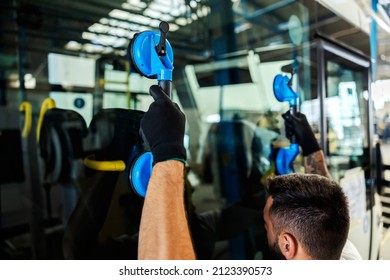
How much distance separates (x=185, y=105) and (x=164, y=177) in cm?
187

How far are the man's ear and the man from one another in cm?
26

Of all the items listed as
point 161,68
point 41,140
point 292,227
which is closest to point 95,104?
point 41,140

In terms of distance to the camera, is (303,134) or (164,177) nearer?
(164,177)

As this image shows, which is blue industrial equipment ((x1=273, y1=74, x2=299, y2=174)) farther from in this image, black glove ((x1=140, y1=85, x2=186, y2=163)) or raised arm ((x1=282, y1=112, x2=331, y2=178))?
black glove ((x1=140, y1=85, x2=186, y2=163))

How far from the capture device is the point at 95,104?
1.71m

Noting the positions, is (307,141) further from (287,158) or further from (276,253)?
(276,253)

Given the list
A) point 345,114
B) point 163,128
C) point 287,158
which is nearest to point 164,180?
point 163,128

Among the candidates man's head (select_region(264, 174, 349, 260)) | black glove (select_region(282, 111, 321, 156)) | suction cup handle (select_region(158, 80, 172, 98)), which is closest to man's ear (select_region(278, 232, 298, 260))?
man's head (select_region(264, 174, 349, 260))

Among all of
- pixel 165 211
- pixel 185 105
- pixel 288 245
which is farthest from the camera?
pixel 185 105

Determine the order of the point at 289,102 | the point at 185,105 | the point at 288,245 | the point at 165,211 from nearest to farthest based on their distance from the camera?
the point at 165,211 → the point at 288,245 → the point at 289,102 → the point at 185,105

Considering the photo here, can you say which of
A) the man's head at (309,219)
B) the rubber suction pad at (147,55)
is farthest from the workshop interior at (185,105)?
the man's head at (309,219)

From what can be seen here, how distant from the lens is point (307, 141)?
1048 millimetres

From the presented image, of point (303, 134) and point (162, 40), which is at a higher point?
point (162, 40)
